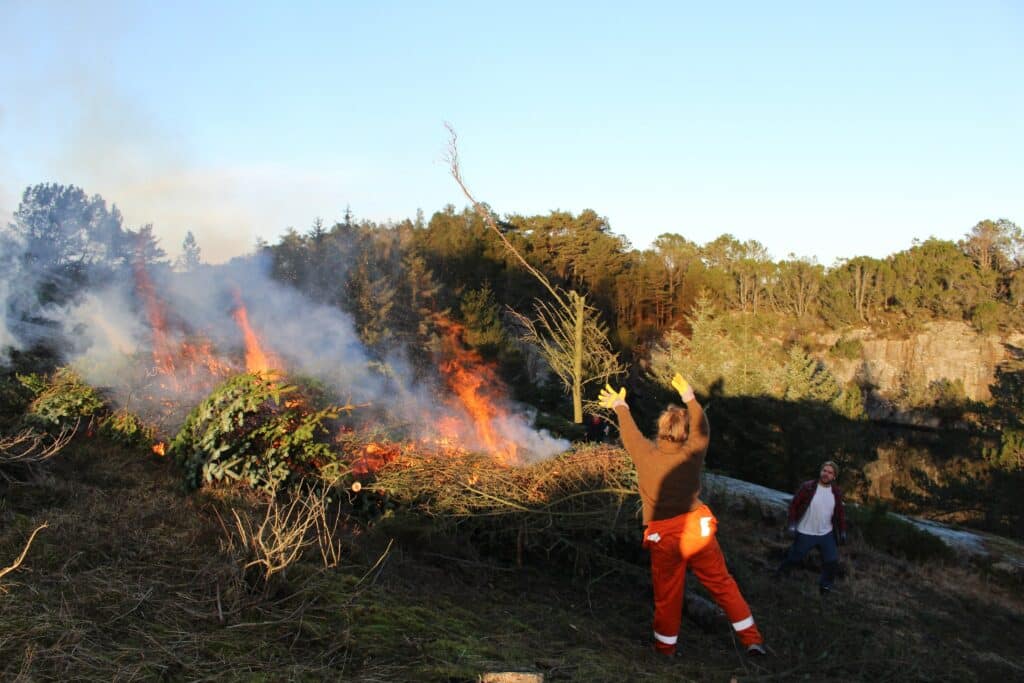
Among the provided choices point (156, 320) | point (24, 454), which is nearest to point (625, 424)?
point (24, 454)

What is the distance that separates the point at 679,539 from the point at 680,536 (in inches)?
0.9

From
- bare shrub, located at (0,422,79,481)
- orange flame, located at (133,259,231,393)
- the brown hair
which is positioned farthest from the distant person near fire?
bare shrub, located at (0,422,79,481)

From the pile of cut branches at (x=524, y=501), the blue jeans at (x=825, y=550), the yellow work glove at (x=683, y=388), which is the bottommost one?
the blue jeans at (x=825, y=550)

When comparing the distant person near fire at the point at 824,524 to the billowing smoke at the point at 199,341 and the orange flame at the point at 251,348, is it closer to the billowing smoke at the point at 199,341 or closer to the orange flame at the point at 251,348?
the billowing smoke at the point at 199,341

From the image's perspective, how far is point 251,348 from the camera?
9.15 meters

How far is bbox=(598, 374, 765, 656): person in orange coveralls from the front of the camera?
5.22 metres

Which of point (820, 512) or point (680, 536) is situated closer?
point (680, 536)

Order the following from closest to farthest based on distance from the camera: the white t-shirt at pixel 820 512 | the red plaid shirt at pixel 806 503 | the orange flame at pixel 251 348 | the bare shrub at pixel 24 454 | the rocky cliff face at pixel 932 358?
the bare shrub at pixel 24 454 < the white t-shirt at pixel 820 512 < the red plaid shirt at pixel 806 503 < the orange flame at pixel 251 348 < the rocky cliff face at pixel 932 358

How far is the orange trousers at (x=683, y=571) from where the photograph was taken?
5.21 meters

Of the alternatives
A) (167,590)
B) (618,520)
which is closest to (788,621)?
(618,520)

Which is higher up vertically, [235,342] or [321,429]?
[235,342]

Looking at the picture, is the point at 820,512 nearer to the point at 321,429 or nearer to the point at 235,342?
the point at 321,429

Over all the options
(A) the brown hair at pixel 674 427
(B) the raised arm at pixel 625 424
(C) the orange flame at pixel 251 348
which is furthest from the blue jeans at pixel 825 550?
(C) the orange flame at pixel 251 348

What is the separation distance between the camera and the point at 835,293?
36469mm
